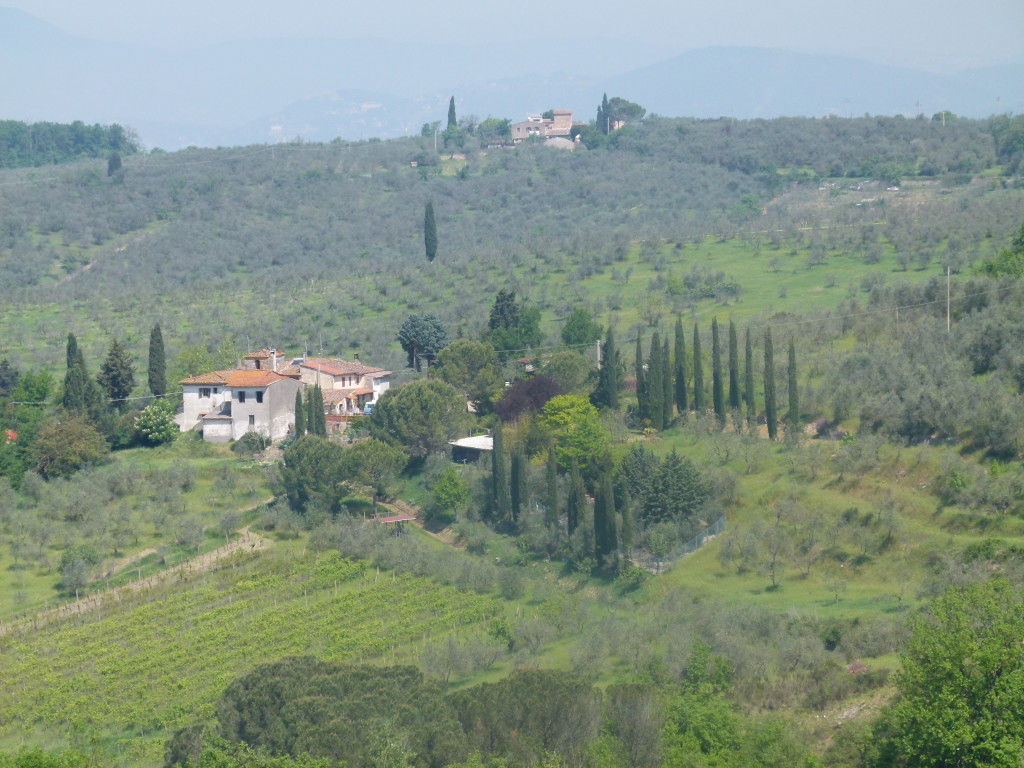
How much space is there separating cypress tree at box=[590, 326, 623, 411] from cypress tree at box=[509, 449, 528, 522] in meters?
8.51

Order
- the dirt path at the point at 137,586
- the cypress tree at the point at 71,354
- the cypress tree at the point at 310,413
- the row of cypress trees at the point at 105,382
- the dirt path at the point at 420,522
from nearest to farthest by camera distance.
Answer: the dirt path at the point at 137,586 → the dirt path at the point at 420,522 → the cypress tree at the point at 310,413 → the row of cypress trees at the point at 105,382 → the cypress tree at the point at 71,354

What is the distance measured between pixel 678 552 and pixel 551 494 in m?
5.95

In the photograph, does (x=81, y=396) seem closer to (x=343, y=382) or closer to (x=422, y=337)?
(x=343, y=382)

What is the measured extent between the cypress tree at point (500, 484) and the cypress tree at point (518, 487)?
51 centimetres

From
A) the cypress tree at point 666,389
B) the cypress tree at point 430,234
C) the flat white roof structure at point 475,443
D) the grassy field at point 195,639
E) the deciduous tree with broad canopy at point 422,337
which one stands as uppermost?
the cypress tree at point 430,234

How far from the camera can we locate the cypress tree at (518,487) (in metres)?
50.6

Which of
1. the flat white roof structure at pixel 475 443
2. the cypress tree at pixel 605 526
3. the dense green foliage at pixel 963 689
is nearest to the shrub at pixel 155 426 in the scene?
the flat white roof structure at pixel 475 443

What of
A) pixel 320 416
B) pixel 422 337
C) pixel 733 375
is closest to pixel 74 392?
pixel 320 416

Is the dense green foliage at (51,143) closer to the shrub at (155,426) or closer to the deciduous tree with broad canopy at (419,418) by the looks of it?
the shrub at (155,426)

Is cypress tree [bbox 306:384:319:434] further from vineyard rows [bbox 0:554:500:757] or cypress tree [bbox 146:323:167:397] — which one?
vineyard rows [bbox 0:554:500:757]

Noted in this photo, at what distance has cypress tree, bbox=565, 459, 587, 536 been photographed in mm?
47594

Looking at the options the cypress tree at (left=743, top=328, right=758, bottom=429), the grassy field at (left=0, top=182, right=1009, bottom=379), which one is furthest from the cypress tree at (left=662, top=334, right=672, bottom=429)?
the grassy field at (left=0, top=182, right=1009, bottom=379)

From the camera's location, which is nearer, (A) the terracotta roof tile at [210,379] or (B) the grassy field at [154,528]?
(B) the grassy field at [154,528]

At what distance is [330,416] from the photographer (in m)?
62.5
